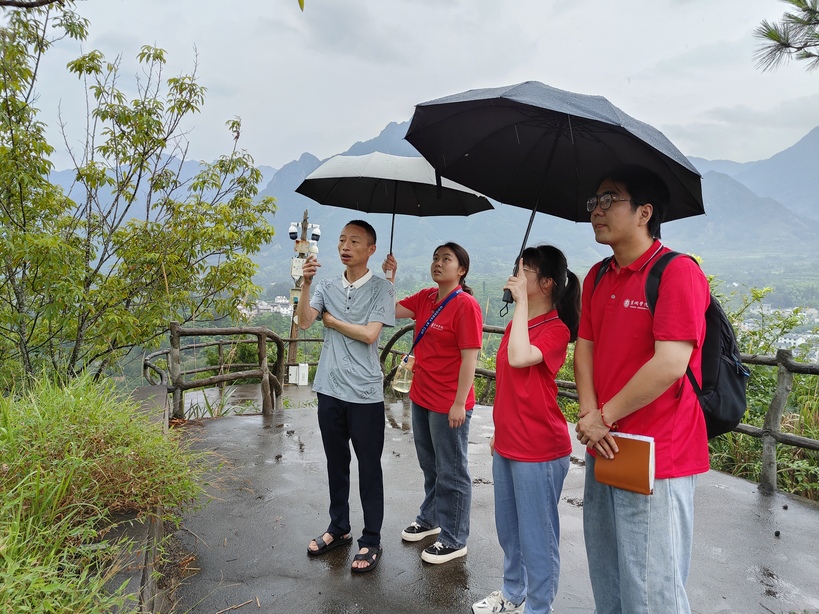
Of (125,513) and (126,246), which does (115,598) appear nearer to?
(125,513)

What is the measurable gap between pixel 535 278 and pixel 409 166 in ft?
3.50

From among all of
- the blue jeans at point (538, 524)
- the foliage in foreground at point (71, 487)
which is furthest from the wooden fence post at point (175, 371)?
the blue jeans at point (538, 524)

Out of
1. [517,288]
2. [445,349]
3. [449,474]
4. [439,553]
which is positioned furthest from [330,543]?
[517,288]

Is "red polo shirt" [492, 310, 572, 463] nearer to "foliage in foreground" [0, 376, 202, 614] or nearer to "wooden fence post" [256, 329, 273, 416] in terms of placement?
"foliage in foreground" [0, 376, 202, 614]

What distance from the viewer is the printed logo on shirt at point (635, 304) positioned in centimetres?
157

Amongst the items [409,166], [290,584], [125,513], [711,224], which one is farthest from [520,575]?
[711,224]

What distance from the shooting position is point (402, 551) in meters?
2.76

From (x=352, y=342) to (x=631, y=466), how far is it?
57.1 inches

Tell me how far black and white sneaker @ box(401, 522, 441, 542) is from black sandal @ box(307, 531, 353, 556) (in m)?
0.31

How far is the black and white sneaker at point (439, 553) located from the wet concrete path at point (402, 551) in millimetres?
34

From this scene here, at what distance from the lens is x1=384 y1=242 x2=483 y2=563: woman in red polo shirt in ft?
8.43

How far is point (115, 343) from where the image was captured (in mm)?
→ 5188

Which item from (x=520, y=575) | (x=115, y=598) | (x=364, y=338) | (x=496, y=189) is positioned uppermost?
(x=496, y=189)

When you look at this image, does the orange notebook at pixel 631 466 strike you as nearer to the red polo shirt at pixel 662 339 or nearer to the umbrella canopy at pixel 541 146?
the red polo shirt at pixel 662 339
